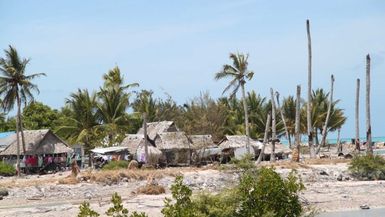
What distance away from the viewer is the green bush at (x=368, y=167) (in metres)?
31.1

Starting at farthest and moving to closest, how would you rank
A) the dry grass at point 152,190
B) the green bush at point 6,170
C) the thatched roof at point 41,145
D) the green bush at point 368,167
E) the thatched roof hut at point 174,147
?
1. the thatched roof hut at point 174,147
2. the thatched roof at point 41,145
3. the green bush at point 6,170
4. the green bush at point 368,167
5. the dry grass at point 152,190

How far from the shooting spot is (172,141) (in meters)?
42.4

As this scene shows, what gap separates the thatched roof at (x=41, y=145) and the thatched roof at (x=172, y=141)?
660cm

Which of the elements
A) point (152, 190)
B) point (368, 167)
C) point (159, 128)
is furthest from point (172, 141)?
point (152, 190)

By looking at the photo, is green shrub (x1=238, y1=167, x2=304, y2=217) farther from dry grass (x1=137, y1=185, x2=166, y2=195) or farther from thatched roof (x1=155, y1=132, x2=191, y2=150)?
thatched roof (x1=155, y1=132, x2=191, y2=150)

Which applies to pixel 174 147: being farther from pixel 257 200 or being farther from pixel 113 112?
pixel 257 200

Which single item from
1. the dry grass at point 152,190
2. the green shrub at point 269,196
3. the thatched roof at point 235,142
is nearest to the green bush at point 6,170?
the thatched roof at point 235,142

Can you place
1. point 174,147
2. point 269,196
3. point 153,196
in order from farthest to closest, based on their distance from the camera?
point 174,147 < point 153,196 < point 269,196

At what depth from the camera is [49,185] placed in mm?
28719

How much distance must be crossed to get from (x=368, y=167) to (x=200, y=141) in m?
14.4

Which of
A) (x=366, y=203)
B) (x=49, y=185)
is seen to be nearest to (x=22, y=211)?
(x=49, y=185)

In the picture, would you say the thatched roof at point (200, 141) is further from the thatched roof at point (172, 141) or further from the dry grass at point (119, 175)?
the dry grass at point (119, 175)

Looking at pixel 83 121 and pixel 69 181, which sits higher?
pixel 83 121

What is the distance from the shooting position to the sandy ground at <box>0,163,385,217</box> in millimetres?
20953
